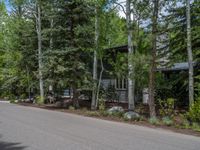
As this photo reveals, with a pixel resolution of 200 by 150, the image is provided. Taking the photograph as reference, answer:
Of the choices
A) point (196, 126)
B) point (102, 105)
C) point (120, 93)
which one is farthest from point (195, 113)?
point (120, 93)

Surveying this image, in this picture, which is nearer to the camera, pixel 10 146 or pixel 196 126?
pixel 10 146

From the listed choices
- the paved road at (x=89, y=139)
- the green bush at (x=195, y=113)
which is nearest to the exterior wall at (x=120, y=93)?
the green bush at (x=195, y=113)

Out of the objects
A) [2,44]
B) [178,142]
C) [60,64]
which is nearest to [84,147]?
[178,142]

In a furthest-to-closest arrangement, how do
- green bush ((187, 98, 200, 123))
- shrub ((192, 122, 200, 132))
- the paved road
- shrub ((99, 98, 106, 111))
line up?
shrub ((99, 98, 106, 111)) → green bush ((187, 98, 200, 123)) → shrub ((192, 122, 200, 132)) → the paved road

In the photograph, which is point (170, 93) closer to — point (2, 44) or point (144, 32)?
point (144, 32)

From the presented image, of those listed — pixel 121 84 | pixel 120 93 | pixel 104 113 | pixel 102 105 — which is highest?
pixel 121 84

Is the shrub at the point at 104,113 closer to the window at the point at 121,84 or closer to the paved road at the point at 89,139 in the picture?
the paved road at the point at 89,139

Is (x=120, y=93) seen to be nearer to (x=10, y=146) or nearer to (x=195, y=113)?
(x=195, y=113)

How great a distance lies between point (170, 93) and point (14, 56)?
16.2 meters

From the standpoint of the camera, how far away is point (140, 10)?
14.8 meters

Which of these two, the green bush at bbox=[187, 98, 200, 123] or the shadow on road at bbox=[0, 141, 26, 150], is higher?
the green bush at bbox=[187, 98, 200, 123]

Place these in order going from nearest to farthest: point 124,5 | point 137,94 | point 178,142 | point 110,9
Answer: point 178,142 → point 124,5 → point 110,9 → point 137,94

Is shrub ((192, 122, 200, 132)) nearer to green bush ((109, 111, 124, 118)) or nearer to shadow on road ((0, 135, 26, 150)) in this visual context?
green bush ((109, 111, 124, 118))

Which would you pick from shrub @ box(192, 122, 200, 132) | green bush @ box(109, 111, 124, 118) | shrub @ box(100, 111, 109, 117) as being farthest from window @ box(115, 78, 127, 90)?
shrub @ box(192, 122, 200, 132)
